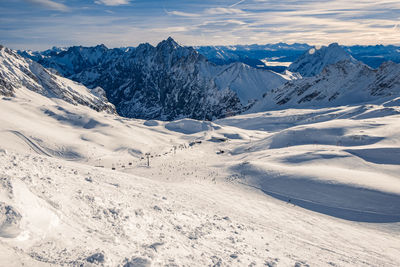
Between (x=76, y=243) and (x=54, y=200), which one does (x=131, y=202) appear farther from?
(x=76, y=243)

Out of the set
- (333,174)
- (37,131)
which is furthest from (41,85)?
(333,174)

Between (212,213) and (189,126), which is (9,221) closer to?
(212,213)

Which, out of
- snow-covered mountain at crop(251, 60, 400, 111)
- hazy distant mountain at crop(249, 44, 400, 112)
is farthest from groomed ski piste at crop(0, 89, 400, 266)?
hazy distant mountain at crop(249, 44, 400, 112)

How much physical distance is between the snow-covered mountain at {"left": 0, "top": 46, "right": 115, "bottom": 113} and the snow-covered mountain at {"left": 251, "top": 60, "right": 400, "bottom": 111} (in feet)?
382

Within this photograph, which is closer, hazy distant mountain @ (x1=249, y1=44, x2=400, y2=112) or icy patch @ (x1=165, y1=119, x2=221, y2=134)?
icy patch @ (x1=165, y1=119, x2=221, y2=134)

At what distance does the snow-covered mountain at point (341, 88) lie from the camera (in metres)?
112

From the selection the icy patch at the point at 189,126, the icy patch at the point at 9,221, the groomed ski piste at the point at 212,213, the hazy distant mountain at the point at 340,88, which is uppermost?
the hazy distant mountain at the point at 340,88

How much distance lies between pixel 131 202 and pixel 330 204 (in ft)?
44.0

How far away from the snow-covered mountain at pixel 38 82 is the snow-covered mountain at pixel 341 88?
11637 cm

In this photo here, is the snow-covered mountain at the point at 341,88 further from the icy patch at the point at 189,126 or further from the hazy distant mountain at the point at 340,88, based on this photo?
the icy patch at the point at 189,126

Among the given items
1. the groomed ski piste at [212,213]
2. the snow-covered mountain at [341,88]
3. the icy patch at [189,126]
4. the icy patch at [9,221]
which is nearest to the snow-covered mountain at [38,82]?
the icy patch at [189,126]

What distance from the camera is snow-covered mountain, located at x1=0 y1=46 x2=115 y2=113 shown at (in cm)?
14938

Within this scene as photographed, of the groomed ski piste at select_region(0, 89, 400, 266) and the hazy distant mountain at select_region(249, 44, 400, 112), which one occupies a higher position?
the hazy distant mountain at select_region(249, 44, 400, 112)

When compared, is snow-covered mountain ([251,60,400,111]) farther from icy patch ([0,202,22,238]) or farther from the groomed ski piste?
icy patch ([0,202,22,238])
